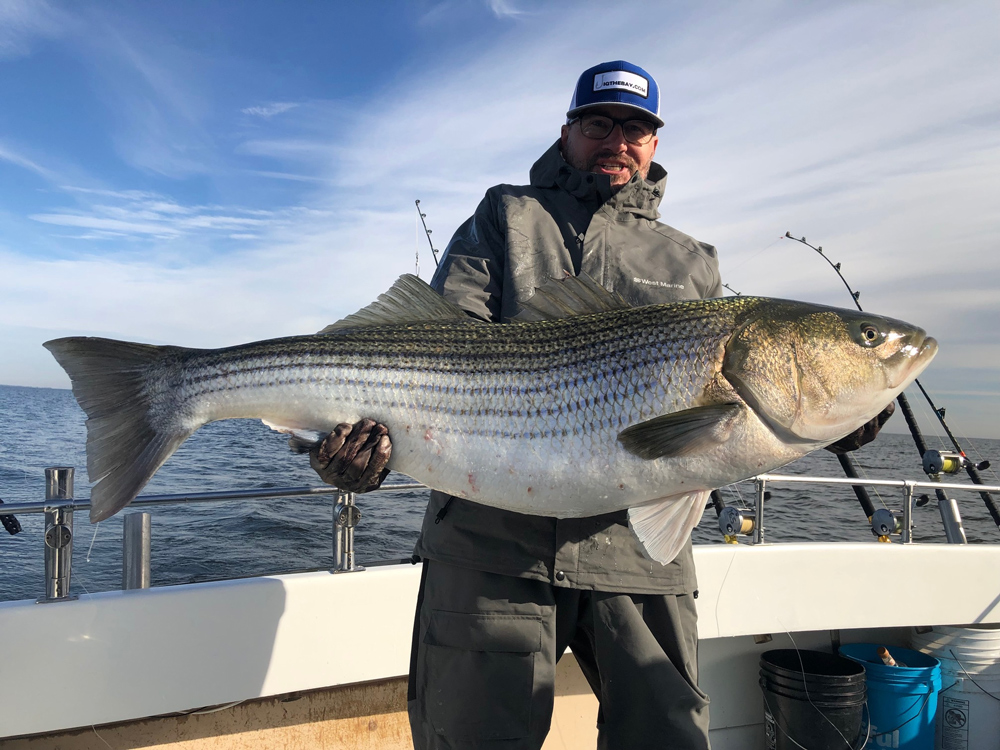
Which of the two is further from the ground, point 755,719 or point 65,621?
point 65,621

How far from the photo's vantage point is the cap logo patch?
3.21m

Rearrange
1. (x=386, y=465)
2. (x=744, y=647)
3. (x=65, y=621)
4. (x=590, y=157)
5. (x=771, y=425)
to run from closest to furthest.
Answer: (x=771, y=425) < (x=386, y=465) < (x=65, y=621) < (x=590, y=157) < (x=744, y=647)

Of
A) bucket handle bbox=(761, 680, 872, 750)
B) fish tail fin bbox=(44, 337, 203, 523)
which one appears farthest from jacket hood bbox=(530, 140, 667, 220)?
bucket handle bbox=(761, 680, 872, 750)

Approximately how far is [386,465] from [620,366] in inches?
39.7

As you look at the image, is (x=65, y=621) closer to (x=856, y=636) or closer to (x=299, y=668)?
(x=299, y=668)

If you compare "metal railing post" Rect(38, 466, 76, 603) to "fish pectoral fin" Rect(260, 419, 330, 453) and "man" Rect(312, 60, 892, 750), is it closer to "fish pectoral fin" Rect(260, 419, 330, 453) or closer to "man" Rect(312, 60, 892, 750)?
"fish pectoral fin" Rect(260, 419, 330, 453)

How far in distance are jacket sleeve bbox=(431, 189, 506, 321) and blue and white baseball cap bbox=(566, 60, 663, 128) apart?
671 millimetres

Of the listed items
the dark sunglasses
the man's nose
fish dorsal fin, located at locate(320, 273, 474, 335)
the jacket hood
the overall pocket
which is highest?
the dark sunglasses

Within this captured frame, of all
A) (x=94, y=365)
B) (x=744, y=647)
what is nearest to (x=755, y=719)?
(x=744, y=647)

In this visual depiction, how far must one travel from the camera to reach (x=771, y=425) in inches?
98.2

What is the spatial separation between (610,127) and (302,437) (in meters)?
2.11

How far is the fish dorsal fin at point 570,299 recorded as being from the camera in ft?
9.29

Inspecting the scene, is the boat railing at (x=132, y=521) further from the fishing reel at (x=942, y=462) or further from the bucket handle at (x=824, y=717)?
the fishing reel at (x=942, y=462)

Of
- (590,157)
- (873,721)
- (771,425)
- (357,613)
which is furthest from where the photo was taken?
(873,721)
